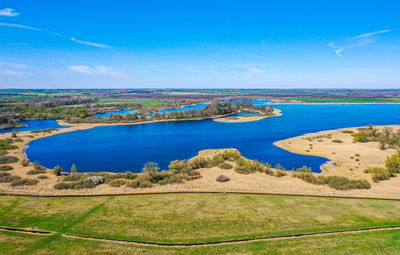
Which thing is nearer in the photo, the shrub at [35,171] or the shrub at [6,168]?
the shrub at [35,171]

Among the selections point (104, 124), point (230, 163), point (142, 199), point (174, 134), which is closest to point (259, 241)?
point (142, 199)

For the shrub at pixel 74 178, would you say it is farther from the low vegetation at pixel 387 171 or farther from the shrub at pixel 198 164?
A: the low vegetation at pixel 387 171

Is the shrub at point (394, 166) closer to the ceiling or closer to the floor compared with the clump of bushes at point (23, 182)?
closer to the ceiling

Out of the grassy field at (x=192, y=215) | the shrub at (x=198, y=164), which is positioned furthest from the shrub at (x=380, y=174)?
the shrub at (x=198, y=164)

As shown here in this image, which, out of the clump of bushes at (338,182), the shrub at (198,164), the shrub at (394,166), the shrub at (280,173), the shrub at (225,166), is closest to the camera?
the clump of bushes at (338,182)

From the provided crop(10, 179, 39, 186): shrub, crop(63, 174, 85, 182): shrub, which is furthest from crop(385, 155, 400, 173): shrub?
crop(10, 179, 39, 186): shrub

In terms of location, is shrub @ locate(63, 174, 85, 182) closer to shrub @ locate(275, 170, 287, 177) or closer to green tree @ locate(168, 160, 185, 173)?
green tree @ locate(168, 160, 185, 173)

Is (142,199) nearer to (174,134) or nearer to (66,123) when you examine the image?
(174,134)
